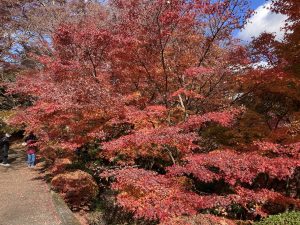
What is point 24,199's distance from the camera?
37.8 feet

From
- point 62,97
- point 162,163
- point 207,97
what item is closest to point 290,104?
point 207,97

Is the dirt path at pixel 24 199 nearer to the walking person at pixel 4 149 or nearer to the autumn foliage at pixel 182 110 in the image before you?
the walking person at pixel 4 149

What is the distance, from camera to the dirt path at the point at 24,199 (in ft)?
31.8

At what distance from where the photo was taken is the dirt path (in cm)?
970

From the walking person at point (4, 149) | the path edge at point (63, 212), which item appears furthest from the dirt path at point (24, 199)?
the walking person at point (4, 149)

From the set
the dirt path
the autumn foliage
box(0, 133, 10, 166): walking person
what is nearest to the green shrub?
Result: the autumn foliage

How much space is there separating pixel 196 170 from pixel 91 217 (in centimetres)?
505

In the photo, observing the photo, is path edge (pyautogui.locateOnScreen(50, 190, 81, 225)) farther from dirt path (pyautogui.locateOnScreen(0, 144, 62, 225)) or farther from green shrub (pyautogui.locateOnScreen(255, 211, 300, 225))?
green shrub (pyautogui.locateOnScreen(255, 211, 300, 225))

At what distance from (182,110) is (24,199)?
6.35 meters

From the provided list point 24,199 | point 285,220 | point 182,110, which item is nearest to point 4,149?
point 24,199

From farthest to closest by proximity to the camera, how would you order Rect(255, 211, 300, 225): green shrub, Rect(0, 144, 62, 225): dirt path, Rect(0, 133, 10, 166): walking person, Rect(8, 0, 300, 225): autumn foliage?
1. Rect(0, 133, 10, 166): walking person
2. Rect(0, 144, 62, 225): dirt path
3. Rect(8, 0, 300, 225): autumn foliage
4. Rect(255, 211, 300, 225): green shrub

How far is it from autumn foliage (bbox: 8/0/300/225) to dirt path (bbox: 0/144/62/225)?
2092mm

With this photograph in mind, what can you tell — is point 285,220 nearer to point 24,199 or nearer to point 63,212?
point 63,212

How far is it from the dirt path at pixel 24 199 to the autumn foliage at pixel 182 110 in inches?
82.4
